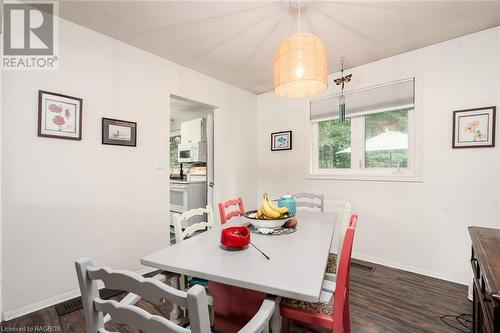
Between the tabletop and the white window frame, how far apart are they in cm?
164

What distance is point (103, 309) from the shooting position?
70cm

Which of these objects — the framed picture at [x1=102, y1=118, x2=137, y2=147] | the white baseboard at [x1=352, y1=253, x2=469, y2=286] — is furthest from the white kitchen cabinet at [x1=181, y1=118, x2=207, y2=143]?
the white baseboard at [x1=352, y1=253, x2=469, y2=286]

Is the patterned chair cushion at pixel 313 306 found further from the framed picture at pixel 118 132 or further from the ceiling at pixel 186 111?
the ceiling at pixel 186 111

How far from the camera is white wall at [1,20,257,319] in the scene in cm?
176

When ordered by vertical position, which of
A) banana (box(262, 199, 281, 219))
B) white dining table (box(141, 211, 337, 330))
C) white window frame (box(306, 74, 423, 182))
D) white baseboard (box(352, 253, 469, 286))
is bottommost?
white baseboard (box(352, 253, 469, 286))

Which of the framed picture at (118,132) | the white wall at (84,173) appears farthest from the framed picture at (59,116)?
the framed picture at (118,132)

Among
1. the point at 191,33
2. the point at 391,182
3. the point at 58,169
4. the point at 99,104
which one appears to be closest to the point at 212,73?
the point at 191,33

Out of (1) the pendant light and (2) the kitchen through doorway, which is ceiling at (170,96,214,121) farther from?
(1) the pendant light

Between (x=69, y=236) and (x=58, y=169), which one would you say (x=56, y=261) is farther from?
(x=58, y=169)

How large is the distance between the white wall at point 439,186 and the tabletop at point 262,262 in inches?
63.9

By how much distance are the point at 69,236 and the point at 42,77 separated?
1332mm

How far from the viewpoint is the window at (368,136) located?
2.65 metres

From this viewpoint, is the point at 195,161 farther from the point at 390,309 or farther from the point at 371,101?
the point at 390,309

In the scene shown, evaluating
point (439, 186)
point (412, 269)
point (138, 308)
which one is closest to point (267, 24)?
point (138, 308)
